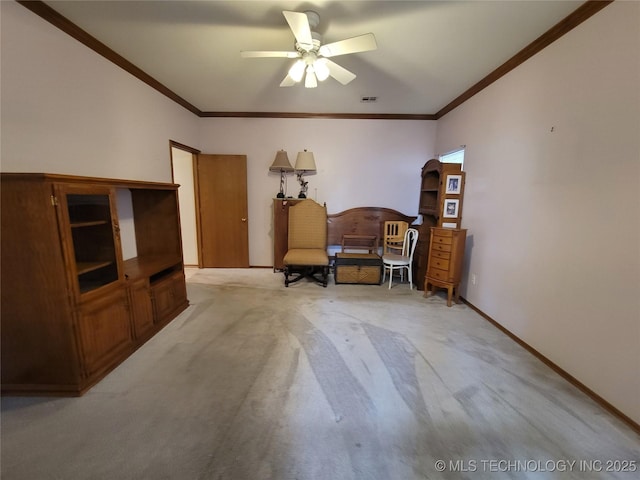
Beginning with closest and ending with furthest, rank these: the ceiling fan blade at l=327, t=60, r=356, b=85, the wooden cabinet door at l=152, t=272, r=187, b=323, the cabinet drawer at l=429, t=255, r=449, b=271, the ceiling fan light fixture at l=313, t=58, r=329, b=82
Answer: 1. the ceiling fan light fixture at l=313, t=58, r=329, b=82
2. the ceiling fan blade at l=327, t=60, r=356, b=85
3. the wooden cabinet door at l=152, t=272, r=187, b=323
4. the cabinet drawer at l=429, t=255, r=449, b=271

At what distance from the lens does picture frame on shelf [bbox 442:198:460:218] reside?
3.49 m

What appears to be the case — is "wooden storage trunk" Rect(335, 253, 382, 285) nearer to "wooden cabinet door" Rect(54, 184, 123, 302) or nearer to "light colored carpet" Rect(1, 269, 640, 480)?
"light colored carpet" Rect(1, 269, 640, 480)

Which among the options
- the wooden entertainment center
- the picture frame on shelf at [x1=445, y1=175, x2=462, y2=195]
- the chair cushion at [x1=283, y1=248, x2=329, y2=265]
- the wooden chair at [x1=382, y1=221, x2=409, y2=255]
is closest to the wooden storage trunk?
the chair cushion at [x1=283, y1=248, x2=329, y2=265]

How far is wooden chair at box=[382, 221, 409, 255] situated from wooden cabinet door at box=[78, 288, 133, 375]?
3339 millimetres

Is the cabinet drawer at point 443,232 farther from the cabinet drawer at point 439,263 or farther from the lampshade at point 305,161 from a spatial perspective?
the lampshade at point 305,161

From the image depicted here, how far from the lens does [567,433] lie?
5.06 feet

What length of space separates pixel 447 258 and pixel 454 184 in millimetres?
986

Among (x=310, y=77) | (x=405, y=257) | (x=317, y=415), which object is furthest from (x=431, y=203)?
(x=317, y=415)

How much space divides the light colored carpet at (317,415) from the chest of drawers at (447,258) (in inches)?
29.0

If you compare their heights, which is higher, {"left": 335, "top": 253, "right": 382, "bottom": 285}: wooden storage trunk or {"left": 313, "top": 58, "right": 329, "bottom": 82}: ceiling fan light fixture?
{"left": 313, "top": 58, "right": 329, "bottom": 82}: ceiling fan light fixture

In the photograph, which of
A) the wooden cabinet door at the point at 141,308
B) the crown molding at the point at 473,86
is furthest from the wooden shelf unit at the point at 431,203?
the wooden cabinet door at the point at 141,308

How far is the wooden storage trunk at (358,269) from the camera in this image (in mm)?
3973

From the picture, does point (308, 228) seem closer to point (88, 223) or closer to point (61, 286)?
point (88, 223)

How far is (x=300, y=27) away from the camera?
5.85 ft
